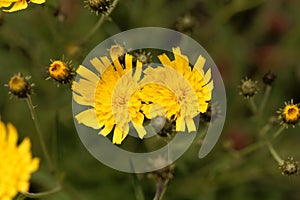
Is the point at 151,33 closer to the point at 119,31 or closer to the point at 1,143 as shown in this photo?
the point at 119,31

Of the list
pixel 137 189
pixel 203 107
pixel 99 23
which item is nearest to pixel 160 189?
pixel 137 189

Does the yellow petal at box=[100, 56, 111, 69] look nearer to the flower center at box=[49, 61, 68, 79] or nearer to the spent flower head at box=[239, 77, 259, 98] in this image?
the flower center at box=[49, 61, 68, 79]

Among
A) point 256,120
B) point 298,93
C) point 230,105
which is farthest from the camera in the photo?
point 298,93

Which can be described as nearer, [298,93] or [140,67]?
[140,67]

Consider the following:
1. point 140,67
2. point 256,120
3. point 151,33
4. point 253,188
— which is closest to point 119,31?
point 151,33

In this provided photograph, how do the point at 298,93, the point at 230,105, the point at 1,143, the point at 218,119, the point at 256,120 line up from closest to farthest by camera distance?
the point at 1,143
the point at 218,119
the point at 256,120
the point at 230,105
the point at 298,93

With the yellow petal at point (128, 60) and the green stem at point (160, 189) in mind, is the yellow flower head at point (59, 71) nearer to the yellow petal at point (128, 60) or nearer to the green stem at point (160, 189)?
the yellow petal at point (128, 60)

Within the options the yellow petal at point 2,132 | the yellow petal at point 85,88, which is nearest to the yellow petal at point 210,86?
the yellow petal at point 85,88
